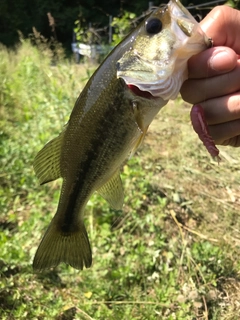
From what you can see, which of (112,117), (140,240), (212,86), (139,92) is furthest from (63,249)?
(140,240)

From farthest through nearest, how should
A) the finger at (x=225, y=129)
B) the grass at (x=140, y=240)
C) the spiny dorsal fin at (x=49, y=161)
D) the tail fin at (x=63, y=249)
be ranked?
1. the grass at (x=140, y=240)
2. the tail fin at (x=63, y=249)
3. the spiny dorsal fin at (x=49, y=161)
4. the finger at (x=225, y=129)

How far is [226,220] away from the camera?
298 centimetres

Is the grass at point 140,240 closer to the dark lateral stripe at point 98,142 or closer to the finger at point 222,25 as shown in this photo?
the dark lateral stripe at point 98,142

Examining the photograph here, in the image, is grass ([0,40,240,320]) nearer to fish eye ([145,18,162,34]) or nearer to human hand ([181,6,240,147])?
human hand ([181,6,240,147])

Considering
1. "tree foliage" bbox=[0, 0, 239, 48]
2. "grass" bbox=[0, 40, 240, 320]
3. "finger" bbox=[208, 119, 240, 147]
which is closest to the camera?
"finger" bbox=[208, 119, 240, 147]

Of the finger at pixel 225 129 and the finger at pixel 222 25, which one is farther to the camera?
the finger at pixel 225 129

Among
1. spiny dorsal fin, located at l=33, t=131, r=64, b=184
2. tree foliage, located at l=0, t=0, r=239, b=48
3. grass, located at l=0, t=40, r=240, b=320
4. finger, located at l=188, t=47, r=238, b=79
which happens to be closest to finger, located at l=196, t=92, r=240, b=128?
finger, located at l=188, t=47, r=238, b=79

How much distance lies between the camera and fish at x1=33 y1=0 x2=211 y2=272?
4.01 feet

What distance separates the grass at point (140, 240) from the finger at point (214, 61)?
61.2 inches

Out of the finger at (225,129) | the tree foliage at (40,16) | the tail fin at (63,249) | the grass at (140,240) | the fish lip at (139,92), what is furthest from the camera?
the tree foliage at (40,16)

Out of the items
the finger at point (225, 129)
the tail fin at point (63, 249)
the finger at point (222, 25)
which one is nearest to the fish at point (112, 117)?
the tail fin at point (63, 249)

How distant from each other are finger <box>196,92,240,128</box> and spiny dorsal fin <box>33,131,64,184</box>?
0.61 m

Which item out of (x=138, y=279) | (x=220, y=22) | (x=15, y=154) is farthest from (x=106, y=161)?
(x=15, y=154)

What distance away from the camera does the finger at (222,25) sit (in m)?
1.32
